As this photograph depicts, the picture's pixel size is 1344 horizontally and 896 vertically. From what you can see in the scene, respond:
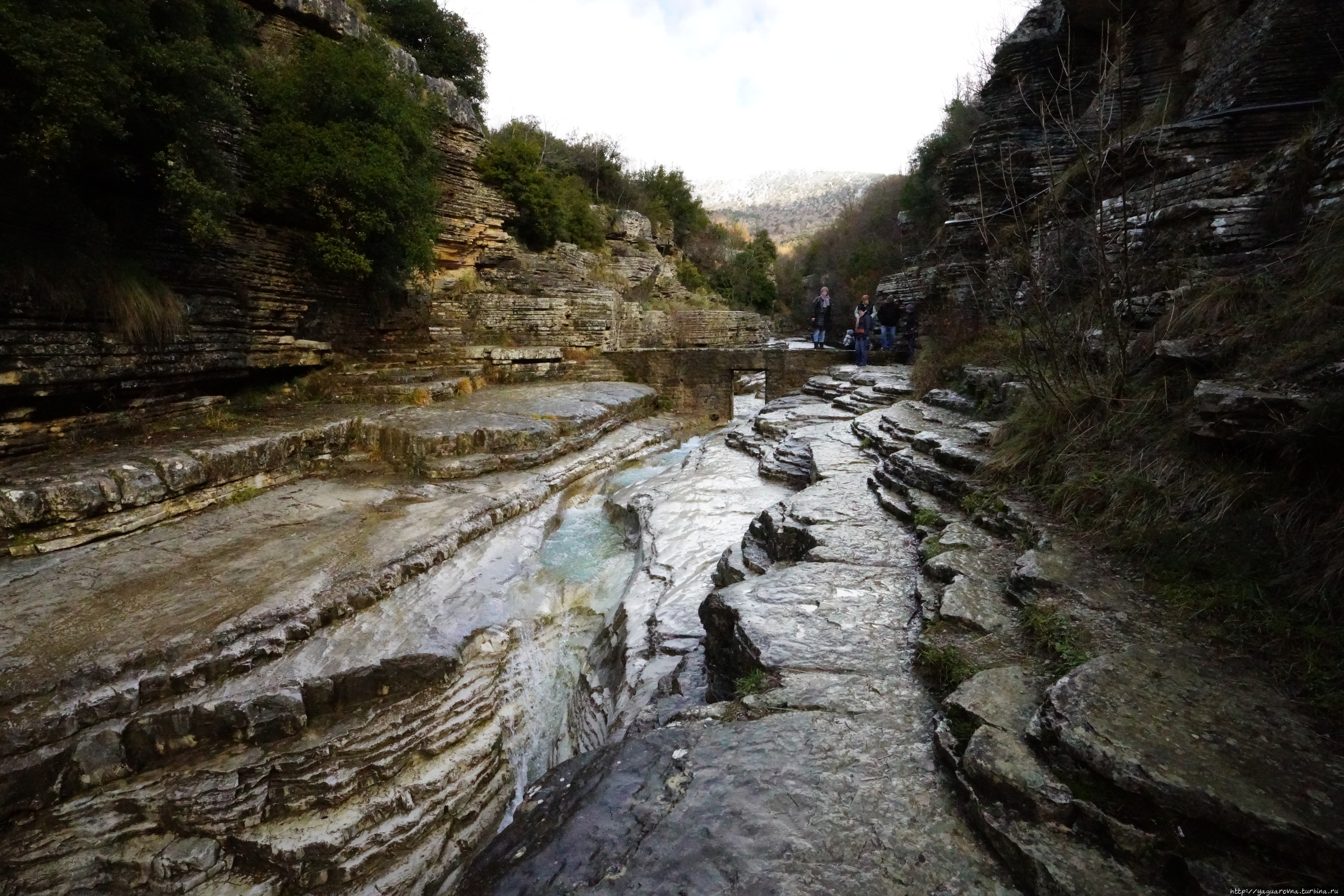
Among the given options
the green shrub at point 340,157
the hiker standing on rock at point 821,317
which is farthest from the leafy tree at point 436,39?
the hiker standing on rock at point 821,317

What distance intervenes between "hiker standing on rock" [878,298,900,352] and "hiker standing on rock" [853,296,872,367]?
24.5 inches

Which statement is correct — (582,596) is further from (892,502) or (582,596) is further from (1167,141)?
(1167,141)

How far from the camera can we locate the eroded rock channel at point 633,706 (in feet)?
5.27

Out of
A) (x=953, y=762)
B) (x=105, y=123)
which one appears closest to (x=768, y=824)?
(x=953, y=762)

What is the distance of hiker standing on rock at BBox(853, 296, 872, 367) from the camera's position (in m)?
12.1

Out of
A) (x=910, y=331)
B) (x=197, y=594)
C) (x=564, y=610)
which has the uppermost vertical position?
(x=910, y=331)

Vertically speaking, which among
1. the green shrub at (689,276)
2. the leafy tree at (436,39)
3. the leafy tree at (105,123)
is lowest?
the leafy tree at (105,123)

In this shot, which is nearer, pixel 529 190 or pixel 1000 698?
pixel 1000 698

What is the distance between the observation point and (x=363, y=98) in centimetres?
865

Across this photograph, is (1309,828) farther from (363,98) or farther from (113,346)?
(363,98)

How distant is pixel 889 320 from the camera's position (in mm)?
13156

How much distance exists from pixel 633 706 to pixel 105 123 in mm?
6796

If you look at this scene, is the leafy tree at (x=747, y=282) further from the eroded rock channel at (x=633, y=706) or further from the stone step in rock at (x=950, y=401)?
the eroded rock channel at (x=633, y=706)

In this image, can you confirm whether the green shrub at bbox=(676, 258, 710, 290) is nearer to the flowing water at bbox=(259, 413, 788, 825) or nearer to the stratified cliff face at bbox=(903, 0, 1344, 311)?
the stratified cliff face at bbox=(903, 0, 1344, 311)
